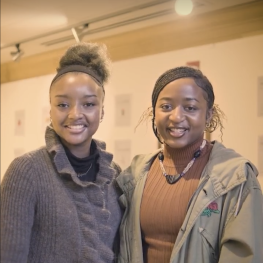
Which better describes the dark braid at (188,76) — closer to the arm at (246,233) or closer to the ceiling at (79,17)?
the arm at (246,233)

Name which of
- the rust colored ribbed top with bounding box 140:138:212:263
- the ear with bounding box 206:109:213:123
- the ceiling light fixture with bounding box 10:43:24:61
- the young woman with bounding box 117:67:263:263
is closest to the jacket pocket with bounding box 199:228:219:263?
the young woman with bounding box 117:67:263:263

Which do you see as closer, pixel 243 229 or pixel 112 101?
pixel 243 229

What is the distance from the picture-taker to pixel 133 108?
3.21 metres

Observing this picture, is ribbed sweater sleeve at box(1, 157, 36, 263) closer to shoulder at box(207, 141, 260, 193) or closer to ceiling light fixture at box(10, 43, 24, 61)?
shoulder at box(207, 141, 260, 193)

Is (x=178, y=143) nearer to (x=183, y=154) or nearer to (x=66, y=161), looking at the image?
(x=183, y=154)

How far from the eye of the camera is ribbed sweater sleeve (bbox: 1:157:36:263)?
1487 mm

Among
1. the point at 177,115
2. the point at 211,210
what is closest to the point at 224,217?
the point at 211,210

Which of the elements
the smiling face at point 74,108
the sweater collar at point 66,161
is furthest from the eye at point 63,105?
the sweater collar at point 66,161

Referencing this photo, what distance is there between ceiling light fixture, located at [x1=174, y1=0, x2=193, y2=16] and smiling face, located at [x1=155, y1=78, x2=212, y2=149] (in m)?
0.91

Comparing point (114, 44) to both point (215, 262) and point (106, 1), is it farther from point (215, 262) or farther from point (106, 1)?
point (215, 262)

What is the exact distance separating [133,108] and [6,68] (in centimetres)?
180

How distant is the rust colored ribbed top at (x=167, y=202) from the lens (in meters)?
1.71

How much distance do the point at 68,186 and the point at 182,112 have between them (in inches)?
20.4

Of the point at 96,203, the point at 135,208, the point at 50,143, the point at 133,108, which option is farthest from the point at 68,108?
the point at 133,108
